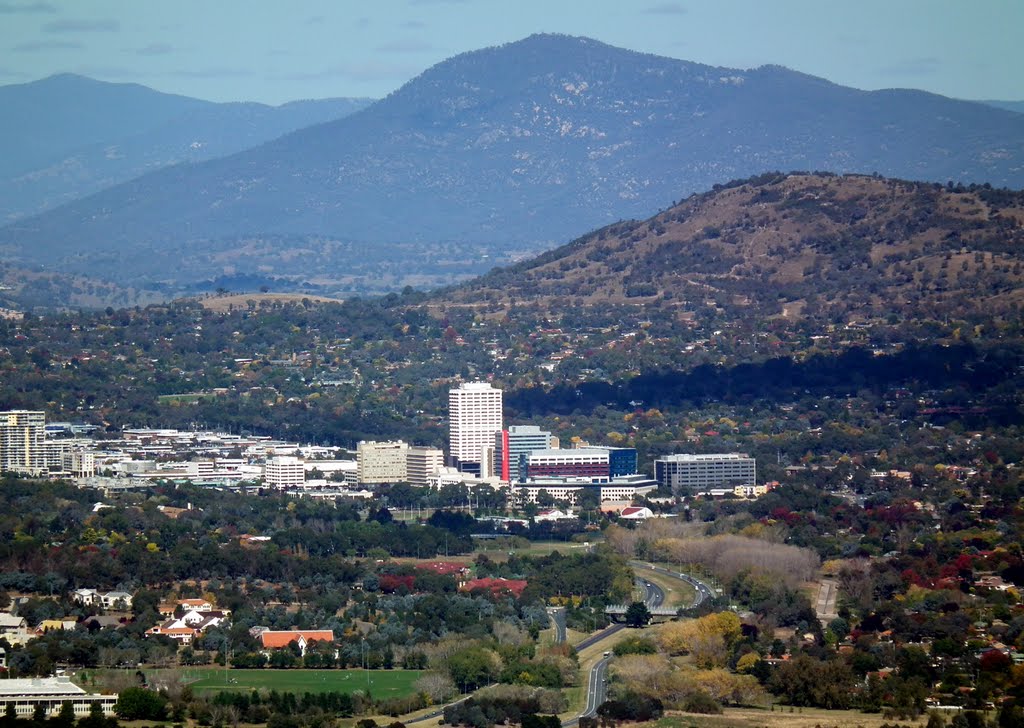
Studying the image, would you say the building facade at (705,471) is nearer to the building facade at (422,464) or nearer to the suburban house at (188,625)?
the building facade at (422,464)

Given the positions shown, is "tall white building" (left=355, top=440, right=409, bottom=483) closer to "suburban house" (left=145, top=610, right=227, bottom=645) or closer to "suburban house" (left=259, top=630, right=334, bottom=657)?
"suburban house" (left=145, top=610, right=227, bottom=645)

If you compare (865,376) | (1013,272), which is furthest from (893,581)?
(1013,272)

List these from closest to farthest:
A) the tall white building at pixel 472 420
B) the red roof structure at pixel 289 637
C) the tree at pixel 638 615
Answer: the red roof structure at pixel 289 637, the tree at pixel 638 615, the tall white building at pixel 472 420

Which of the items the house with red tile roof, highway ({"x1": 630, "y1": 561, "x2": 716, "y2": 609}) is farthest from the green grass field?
highway ({"x1": 630, "y1": 561, "x2": 716, "y2": 609})

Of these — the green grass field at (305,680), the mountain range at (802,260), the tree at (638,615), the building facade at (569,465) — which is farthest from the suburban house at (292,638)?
the mountain range at (802,260)

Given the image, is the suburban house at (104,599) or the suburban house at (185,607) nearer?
the suburban house at (185,607)

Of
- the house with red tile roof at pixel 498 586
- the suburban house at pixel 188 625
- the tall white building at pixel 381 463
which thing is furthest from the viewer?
the tall white building at pixel 381 463
